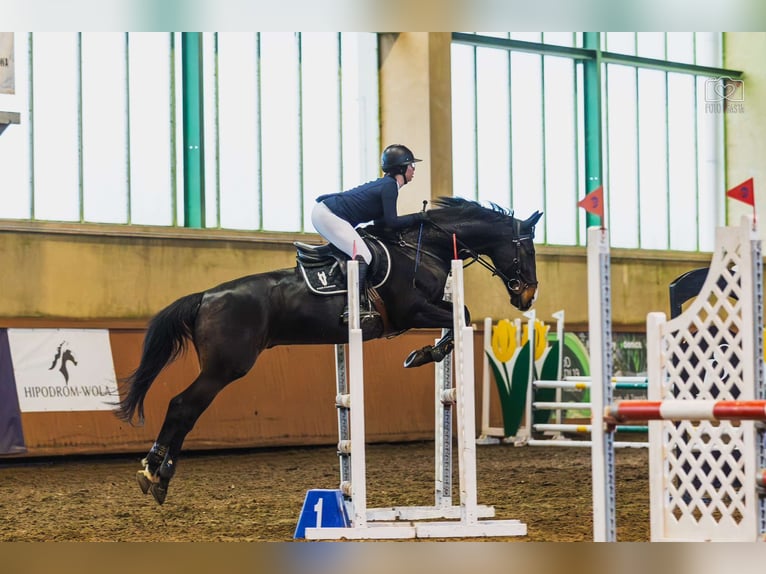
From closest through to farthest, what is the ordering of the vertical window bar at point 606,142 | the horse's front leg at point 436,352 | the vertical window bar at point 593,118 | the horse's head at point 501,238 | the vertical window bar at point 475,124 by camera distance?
the horse's front leg at point 436,352
the horse's head at point 501,238
the vertical window bar at point 475,124
the vertical window bar at point 593,118
the vertical window bar at point 606,142

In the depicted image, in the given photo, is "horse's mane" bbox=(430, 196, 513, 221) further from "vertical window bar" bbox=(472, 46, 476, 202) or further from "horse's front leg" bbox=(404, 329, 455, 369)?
"vertical window bar" bbox=(472, 46, 476, 202)

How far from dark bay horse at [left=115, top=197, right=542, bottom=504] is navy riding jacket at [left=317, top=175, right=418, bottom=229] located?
11 cm

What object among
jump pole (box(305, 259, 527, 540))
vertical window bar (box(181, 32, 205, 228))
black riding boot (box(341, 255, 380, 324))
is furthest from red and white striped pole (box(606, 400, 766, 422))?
vertical window bar (box(181, 32, 205, 228))

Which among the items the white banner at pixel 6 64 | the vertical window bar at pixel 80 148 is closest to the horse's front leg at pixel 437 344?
the white banner at pixel 6 64

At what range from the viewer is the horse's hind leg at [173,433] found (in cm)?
520

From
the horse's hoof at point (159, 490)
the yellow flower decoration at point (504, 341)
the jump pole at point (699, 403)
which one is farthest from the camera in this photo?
the yellow flower decoration at point (504, 341)

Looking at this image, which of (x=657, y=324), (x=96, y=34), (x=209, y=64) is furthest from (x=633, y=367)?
(x=657, y=324)

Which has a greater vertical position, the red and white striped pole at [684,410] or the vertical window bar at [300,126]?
the vertical window bar at [300,126]

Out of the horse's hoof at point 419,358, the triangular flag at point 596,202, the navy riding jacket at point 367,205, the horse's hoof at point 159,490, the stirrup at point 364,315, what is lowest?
the horse's hoof at point 159,490

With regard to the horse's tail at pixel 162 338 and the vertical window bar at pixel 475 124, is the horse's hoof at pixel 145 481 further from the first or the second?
the vertical window bar at pixel 475 124

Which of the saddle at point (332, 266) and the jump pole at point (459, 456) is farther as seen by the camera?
the saddle at point (332, 266)

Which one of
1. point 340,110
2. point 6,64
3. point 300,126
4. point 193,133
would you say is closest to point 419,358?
point 6,64

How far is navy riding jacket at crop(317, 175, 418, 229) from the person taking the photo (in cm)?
559

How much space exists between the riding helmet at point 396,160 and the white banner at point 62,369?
4.03 m
